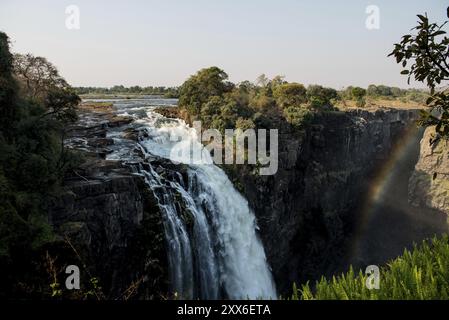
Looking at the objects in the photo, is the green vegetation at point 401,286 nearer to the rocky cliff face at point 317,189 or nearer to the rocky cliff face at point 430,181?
the rocky cliff face at point 317,189

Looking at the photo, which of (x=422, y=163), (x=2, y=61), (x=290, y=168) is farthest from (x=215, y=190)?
(x=422, y=163)

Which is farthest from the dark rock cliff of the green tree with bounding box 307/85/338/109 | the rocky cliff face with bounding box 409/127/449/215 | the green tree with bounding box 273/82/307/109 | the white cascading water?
the rocky cliff face with bounding box 409/127/449/215

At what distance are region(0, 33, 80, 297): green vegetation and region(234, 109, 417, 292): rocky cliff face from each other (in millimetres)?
14065

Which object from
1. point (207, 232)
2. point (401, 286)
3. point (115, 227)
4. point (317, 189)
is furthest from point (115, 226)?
point (317, 189)

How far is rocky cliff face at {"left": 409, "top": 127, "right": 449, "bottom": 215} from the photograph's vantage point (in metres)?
45.2

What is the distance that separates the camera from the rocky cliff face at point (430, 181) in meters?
45.2

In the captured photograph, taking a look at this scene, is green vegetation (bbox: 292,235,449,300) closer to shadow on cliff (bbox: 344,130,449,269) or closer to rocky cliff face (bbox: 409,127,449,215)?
shadow on cliff (bbox: 344,130,449,269)

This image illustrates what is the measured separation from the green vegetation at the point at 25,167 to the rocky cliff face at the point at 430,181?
1557 inches

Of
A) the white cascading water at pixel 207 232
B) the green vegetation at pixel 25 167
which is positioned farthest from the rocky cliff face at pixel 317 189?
the green vegetation at pixel 25 167

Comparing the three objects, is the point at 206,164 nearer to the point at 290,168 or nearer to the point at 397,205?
the point at 290,168

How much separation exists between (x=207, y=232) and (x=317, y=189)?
61.9 ft

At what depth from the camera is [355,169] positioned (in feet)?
149
